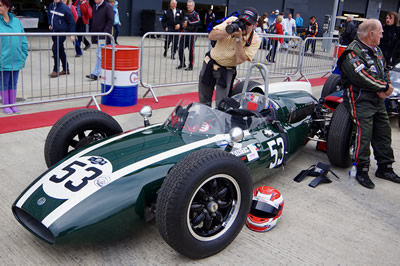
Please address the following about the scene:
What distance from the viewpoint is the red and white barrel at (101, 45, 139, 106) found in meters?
6.79

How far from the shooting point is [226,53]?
515 cm

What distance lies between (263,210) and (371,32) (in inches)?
97.4

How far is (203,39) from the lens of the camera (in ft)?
30.7

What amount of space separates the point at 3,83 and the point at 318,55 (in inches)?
369

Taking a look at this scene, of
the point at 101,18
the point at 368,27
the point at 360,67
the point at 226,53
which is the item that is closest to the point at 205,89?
the point at 226,53

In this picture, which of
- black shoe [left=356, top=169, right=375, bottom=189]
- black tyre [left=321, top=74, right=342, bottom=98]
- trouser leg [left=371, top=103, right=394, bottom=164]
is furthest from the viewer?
black tyre [left=321, top=74, right=342, bottom=98]

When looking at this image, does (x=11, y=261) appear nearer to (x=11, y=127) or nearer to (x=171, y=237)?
(x=171, y=237)

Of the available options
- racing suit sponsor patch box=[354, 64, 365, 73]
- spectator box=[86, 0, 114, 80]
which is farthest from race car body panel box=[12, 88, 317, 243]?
spectator box=[86, 0, 114, 80]

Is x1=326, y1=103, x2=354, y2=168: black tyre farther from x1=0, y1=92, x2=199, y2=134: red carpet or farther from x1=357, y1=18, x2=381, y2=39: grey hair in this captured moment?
x1=0, y1=92, x2=199, y2=134: red carpet

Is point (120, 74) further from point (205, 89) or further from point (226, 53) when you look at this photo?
point (226, 53)

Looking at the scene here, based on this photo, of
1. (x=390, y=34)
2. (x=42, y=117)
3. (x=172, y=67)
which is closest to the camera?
(x=42, y=117)

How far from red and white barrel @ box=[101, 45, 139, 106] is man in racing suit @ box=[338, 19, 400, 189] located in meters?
Answer: 3.58

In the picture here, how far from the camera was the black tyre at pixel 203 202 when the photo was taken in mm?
2676

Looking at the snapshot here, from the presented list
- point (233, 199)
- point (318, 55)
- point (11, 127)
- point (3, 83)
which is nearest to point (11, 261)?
point (233, 199)
